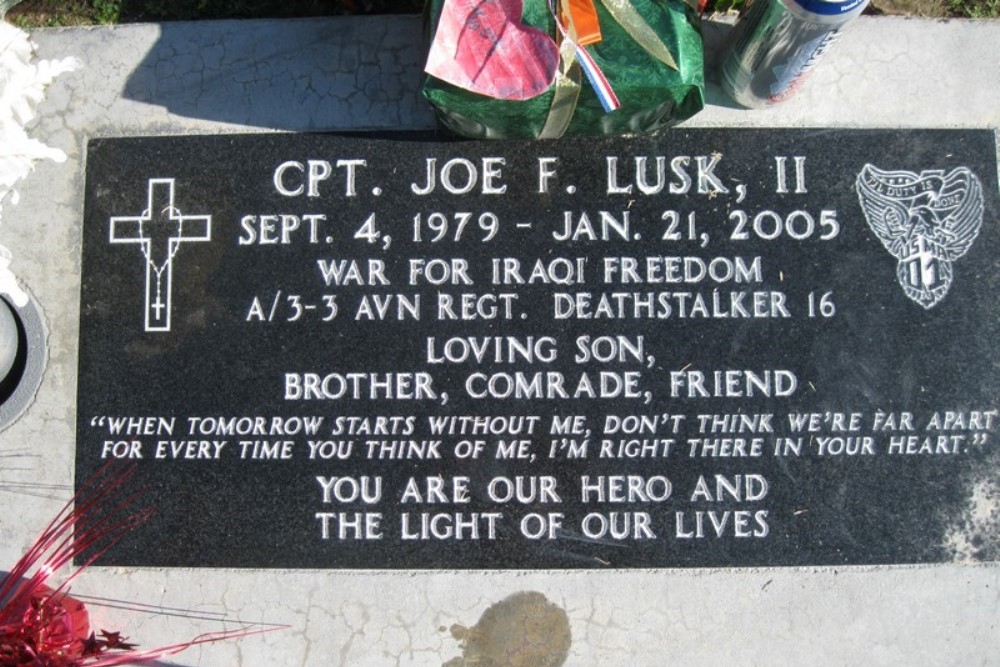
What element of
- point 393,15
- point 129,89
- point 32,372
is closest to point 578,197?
point 393,15

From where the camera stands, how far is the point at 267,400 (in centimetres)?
252

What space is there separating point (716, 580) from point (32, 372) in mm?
2394

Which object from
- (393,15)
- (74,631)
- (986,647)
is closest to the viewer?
(74,631)

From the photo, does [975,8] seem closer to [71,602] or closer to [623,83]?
[623,83]

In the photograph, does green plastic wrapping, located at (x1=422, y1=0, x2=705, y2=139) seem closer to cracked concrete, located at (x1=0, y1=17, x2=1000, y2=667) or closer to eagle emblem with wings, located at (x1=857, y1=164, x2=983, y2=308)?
cracked concrete, located at (x1=0, y1=17, x2=1000, y2=667)

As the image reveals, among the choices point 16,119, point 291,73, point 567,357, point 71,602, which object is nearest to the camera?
point 16,119

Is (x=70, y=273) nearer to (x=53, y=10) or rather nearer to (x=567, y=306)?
(x=53, y=10)

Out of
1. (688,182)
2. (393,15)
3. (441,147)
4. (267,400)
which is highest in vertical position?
(393,15)

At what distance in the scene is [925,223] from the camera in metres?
2.51

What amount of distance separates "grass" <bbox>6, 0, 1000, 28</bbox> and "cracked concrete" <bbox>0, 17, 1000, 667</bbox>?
67mm

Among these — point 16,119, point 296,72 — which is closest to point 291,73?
point 296,72

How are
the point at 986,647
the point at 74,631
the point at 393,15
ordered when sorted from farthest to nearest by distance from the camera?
1. the point at 393,15
2. the point at 986,647
3. the point at 74,631

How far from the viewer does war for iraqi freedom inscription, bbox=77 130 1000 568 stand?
2477 millimetres

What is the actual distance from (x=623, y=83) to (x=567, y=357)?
872mm
